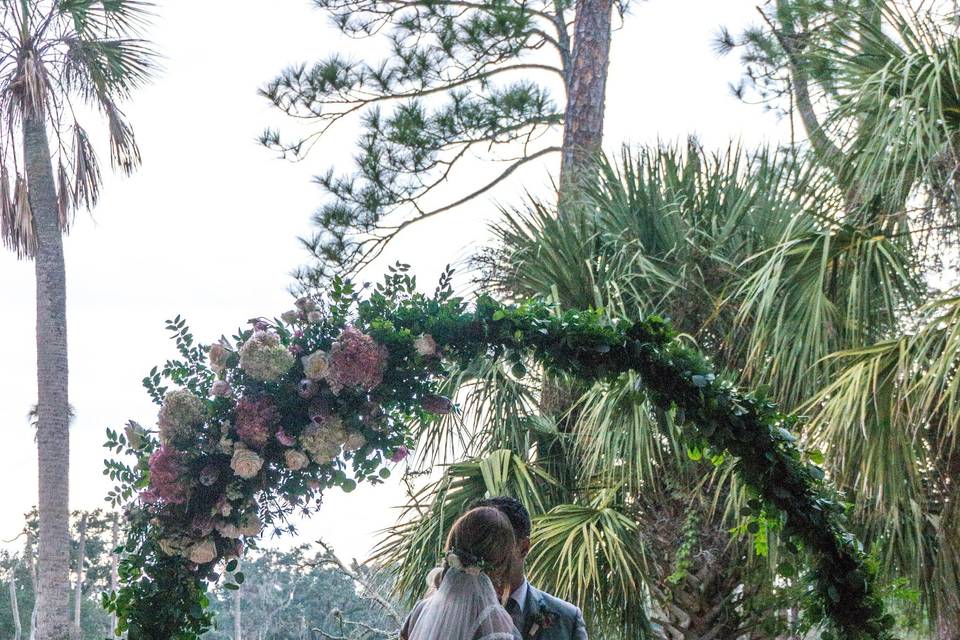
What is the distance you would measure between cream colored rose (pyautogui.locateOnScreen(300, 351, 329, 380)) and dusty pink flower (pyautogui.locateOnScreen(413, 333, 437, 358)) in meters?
0.33

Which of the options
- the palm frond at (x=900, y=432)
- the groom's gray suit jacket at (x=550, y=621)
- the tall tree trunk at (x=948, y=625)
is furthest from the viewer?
the tall tree trunk at (x=948, y=625)

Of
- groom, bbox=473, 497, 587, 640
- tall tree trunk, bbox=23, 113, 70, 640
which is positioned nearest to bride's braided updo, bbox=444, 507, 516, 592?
groom, bbox=473, 497, 587, 640

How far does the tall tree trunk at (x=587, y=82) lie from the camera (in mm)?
8766

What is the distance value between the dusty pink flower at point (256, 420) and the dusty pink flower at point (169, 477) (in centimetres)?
24

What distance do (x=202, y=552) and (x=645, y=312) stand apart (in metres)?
3.10

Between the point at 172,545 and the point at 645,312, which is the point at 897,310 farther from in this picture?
the point at 172,545

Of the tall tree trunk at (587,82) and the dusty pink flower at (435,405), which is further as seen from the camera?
the tall tree trunk at (587,82)

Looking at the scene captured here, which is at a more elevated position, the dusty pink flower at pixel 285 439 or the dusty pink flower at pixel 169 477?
the dusty pink flower at pixel 285 439

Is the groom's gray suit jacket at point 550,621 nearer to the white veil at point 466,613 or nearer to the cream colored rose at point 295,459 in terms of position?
the white veil at point 466,613

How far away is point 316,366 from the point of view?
3.94 meters

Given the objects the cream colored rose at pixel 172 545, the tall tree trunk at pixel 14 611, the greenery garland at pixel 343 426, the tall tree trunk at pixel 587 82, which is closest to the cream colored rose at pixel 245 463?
the greenery garland at pixel 343 426

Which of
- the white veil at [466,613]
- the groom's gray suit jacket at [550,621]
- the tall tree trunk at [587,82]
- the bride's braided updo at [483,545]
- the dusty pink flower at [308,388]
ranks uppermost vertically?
the tall tree trunk at [587,82]

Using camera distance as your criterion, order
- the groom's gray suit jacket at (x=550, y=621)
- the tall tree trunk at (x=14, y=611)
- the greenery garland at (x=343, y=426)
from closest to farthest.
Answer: the groom's gray suit jacket at (x=550, y=621) < the greenery garland at (x=343, y=426) < the tall tree trunk at (x=14, y=611)

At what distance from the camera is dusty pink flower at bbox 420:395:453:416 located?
162 inches
